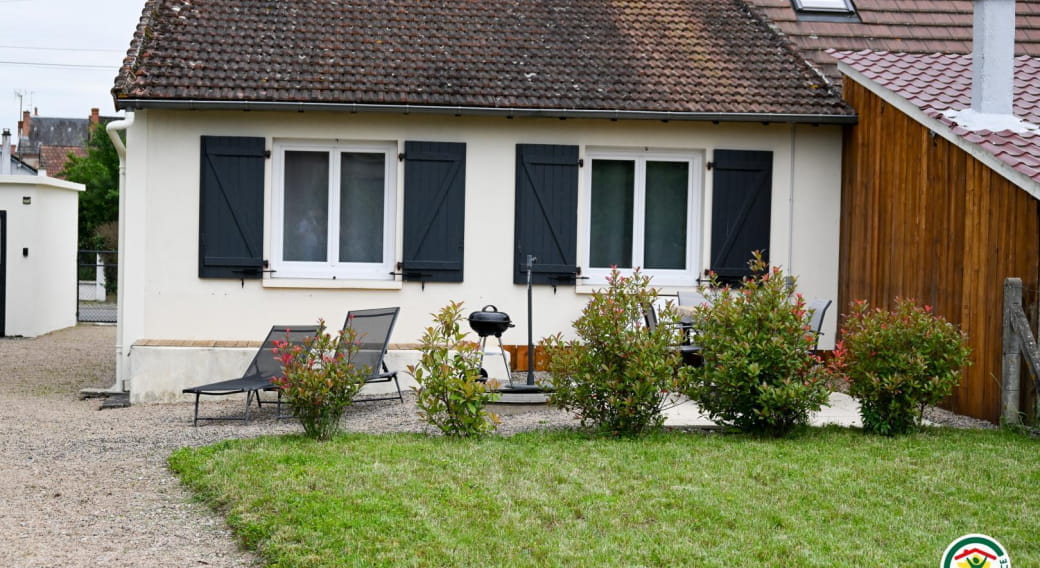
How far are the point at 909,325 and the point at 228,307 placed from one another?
22.3 ft

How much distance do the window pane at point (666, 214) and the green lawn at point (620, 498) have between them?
4.84m

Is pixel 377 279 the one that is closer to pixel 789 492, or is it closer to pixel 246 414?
pixel 246 414

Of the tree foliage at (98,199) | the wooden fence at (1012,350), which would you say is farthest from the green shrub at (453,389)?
the tree foliage at (98,199)

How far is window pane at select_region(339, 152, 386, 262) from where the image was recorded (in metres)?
12.7

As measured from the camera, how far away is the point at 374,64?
12648 mm

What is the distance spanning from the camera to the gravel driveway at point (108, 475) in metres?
5.82

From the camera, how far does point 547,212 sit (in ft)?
41.4

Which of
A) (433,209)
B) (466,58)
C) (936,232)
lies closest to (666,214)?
(433,209)

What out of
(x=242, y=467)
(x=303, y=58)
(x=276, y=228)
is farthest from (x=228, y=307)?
(x=242, y=467)

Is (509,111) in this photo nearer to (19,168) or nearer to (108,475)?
(108,475)

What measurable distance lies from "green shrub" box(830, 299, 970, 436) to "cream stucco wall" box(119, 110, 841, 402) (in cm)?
428

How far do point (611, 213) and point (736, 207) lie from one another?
1.30m

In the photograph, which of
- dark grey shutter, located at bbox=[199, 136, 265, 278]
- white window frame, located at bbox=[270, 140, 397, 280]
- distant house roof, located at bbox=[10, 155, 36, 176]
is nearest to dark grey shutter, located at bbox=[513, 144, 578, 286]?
white window frame, located at bbox=[270, 140, 397, 280]

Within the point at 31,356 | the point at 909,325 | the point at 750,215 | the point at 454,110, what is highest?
the point at 454,110
